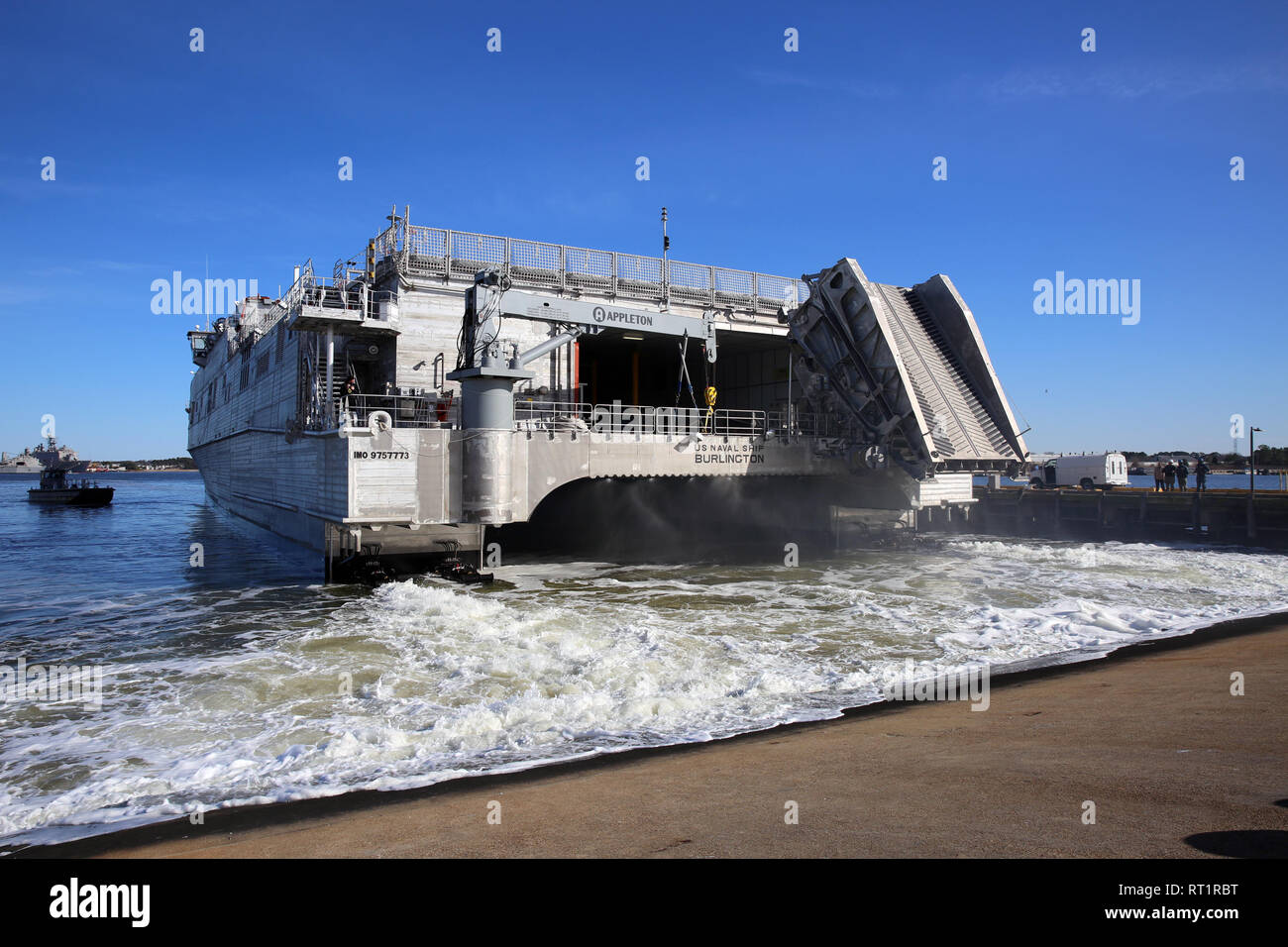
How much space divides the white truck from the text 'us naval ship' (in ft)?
77.3

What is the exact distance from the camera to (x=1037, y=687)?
11273mm

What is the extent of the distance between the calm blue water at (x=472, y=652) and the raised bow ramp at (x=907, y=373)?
4.44m

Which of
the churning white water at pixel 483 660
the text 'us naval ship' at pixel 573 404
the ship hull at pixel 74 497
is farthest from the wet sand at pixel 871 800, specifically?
the ship hull at pixel 74 497

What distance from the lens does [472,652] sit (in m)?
14.2

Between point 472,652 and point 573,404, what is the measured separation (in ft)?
35.6

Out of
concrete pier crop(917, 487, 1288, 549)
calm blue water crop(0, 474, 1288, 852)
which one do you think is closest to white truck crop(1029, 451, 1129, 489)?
concrete pier crop(917, 487, 1288, 549)

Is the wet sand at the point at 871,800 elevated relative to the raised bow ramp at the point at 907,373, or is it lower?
lower

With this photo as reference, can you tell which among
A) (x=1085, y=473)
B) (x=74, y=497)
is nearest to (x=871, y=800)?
(x=1085, y=473)

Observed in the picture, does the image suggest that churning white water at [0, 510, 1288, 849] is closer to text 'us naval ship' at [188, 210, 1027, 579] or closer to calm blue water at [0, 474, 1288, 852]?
calm blue water at [0, 474, 1288, 852]

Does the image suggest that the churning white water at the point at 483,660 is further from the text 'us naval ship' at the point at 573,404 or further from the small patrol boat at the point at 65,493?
the small patrol boat at the point at 65,493

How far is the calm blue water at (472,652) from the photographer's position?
8.72m

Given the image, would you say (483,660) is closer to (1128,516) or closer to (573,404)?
(573,404)
